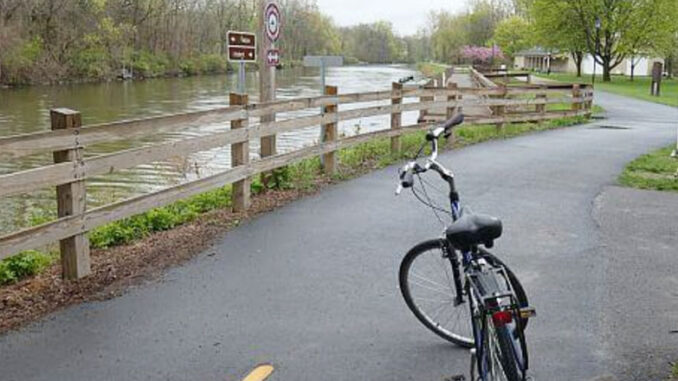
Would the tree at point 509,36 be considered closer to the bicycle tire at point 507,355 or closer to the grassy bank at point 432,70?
the grassy bank at point 432,70

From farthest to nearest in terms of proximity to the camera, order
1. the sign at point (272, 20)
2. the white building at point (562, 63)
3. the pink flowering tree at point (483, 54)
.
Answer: the pink flowering tree at point (483, 54), the white building at point (562, 63), the sign at point (272, 20)

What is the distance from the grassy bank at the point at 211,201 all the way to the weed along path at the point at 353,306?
2.42 ft

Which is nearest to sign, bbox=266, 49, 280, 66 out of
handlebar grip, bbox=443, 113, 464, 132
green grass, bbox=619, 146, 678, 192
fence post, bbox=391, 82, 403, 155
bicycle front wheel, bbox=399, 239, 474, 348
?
fence post, bbox=391, 82, 403, 155

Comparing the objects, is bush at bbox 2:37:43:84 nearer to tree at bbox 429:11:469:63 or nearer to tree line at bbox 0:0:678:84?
tree line at bbox 0:0:678:84

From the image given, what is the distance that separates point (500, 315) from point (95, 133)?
3.42 metres

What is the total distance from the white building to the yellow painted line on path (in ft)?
234

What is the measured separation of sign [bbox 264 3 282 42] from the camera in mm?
8453

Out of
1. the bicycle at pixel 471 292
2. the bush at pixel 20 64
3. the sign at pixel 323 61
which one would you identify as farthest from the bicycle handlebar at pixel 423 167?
the bush at pixel 20 64

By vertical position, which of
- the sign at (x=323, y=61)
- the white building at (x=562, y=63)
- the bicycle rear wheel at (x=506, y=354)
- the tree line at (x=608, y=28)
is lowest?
the bicycle rear wheel at (x=506, y=354)

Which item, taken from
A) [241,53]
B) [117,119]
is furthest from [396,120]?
[117,119]

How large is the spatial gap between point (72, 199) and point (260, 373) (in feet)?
6.72

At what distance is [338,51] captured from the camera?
13462 cm

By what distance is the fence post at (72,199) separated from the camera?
486cm

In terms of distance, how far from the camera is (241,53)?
7.90m
